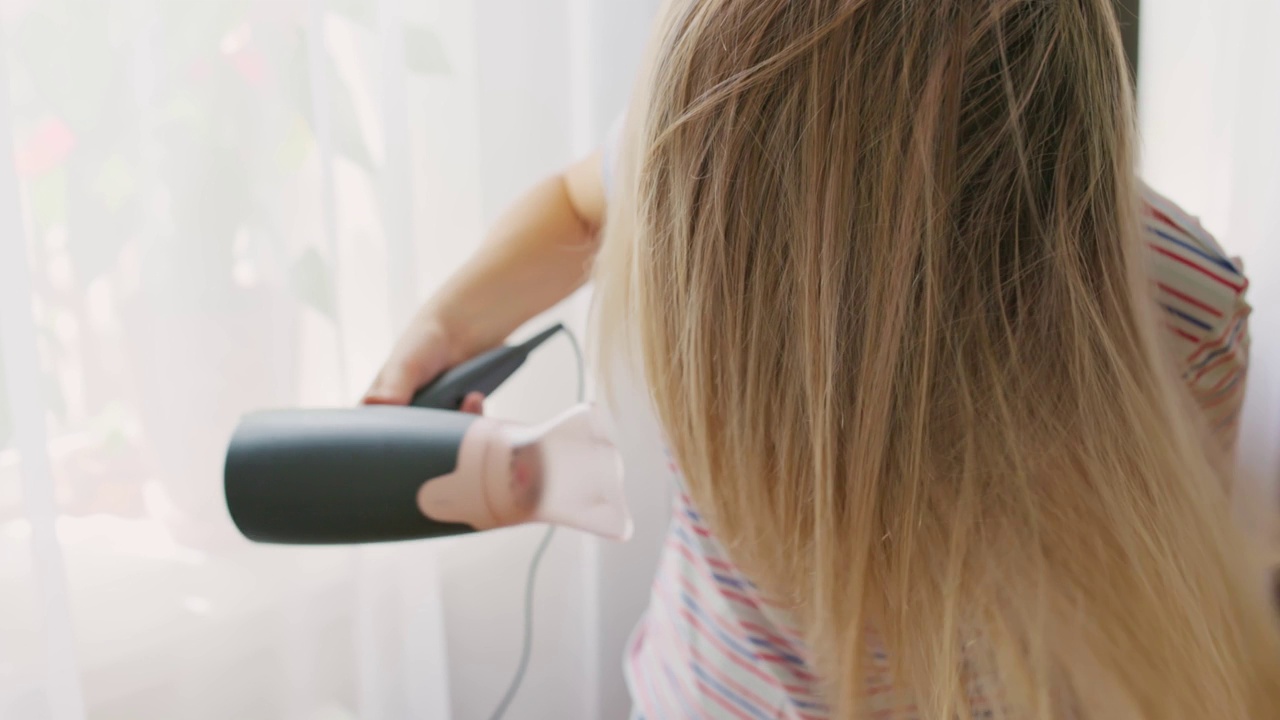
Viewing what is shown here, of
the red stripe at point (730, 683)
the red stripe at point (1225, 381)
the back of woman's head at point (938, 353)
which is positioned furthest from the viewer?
the red stripe at point (730, 683)

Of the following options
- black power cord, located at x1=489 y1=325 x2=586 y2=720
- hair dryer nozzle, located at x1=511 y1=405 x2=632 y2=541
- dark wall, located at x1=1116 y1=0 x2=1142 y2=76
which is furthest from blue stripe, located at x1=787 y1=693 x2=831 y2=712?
dark wall, located at x1=1116 y1=0 x2=1142 y2=76

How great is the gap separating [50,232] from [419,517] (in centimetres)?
30

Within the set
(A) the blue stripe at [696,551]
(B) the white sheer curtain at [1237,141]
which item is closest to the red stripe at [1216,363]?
(B) the white sheer curtain at [1237,141]

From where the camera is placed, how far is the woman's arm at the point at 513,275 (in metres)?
0.66

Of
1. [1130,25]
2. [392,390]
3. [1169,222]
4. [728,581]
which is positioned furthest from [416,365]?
[1130,25]

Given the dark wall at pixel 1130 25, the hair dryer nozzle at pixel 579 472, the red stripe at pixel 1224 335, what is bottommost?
the hair dryer nozzle at pixel 579 472

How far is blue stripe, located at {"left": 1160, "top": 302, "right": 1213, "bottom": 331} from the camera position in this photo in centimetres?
48

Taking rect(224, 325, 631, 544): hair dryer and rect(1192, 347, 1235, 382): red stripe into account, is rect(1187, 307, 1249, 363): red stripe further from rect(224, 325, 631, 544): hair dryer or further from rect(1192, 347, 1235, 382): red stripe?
rect(224, 325, 631, 544): hair dryer

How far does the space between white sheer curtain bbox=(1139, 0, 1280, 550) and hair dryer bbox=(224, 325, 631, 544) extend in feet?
1.49

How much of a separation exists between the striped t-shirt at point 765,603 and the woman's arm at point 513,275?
0.08 meters

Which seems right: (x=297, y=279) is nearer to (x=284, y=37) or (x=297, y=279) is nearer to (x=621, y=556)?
(x=284, y=37)

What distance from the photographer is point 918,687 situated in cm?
50

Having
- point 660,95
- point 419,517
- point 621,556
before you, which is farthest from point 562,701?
point 660,95

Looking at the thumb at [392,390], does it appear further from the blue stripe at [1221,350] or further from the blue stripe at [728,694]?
the blue stripe at [1221,350]
